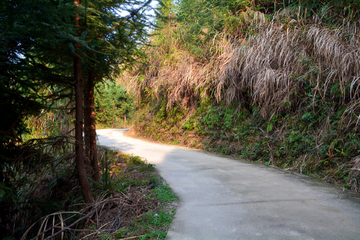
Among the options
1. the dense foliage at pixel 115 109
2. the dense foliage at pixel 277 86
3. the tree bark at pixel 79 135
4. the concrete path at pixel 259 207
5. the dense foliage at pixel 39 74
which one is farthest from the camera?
the dense foliage at pixel 115 109

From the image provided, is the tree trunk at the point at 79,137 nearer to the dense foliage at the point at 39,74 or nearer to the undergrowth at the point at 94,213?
the dense foliage at the point at 39,74

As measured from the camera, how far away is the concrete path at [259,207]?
2945 millimetres

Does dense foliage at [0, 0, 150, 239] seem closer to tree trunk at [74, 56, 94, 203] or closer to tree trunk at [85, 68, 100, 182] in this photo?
tree trunk at [74, 56, 94, 203]

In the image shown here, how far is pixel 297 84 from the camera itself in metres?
6.49

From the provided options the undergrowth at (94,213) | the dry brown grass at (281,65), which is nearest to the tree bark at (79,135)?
the undergrowth at (94,213)

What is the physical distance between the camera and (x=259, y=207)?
370 cm

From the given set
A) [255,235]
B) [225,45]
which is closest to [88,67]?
[255,235]

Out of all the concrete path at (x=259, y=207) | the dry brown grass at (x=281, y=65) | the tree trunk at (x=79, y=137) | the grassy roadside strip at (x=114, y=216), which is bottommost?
the grassy roadside strip at (x=114, y=216)

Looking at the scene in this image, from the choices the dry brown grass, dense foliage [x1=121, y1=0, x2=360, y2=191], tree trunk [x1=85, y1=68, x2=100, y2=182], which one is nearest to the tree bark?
tree trunk [x1=85, y1=68, x2=100, y2=182]

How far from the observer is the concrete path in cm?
295

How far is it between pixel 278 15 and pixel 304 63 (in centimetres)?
241

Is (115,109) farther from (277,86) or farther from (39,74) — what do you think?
(39,74)

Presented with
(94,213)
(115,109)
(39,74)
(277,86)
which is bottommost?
(94,213)

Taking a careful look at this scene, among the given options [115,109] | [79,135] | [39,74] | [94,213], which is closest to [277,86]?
[79,135]
